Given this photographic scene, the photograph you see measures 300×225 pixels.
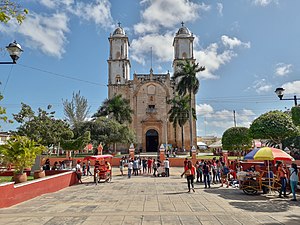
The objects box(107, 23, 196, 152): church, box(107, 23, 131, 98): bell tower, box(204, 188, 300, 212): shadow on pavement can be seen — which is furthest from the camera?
box(107, 23, 131, 98): bell tower

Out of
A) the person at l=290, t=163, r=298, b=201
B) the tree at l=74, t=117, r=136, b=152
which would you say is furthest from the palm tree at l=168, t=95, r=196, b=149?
the person at l=290, t=163, r=298, b=201

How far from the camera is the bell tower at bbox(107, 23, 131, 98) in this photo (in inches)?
1590

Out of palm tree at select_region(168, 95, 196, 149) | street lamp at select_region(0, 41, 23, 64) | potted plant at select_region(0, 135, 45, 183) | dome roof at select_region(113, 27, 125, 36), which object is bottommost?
potted plant at select_region(0, 135, 45, 183)

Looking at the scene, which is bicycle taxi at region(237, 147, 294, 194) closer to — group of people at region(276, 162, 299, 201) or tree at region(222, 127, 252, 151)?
group of people at region(276, 162, 299, 201)

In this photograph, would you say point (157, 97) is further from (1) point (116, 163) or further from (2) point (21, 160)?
(2) point (21, 160)

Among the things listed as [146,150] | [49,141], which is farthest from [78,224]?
[146,150]

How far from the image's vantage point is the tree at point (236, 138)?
24566 mm

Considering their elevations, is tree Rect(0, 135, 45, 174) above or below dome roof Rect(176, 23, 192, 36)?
below

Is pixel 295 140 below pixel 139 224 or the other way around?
the other way around

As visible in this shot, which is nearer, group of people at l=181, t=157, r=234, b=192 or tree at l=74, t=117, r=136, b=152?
group of people at l=181, t=157, r=234, b=192

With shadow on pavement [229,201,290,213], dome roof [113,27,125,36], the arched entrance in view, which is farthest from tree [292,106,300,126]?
dome roof [113,27,125,36]

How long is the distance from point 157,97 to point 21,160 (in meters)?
30.6

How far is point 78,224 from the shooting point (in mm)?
5629

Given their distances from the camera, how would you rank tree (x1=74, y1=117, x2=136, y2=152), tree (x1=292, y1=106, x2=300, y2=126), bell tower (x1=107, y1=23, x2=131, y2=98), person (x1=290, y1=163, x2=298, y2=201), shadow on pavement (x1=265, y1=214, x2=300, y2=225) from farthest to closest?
bell tower (x1=107, y1=23, x2=131, y2=98) → tree (x1=74, y1=117, x2=136, y2=152) → tree (x1=292, y1=106, x2=300, y2=126) → person (x1=290, y1=163, x2=298, y2=201) → shadow on pavement (x1=265, y1=214, x2=300, y2=225)
